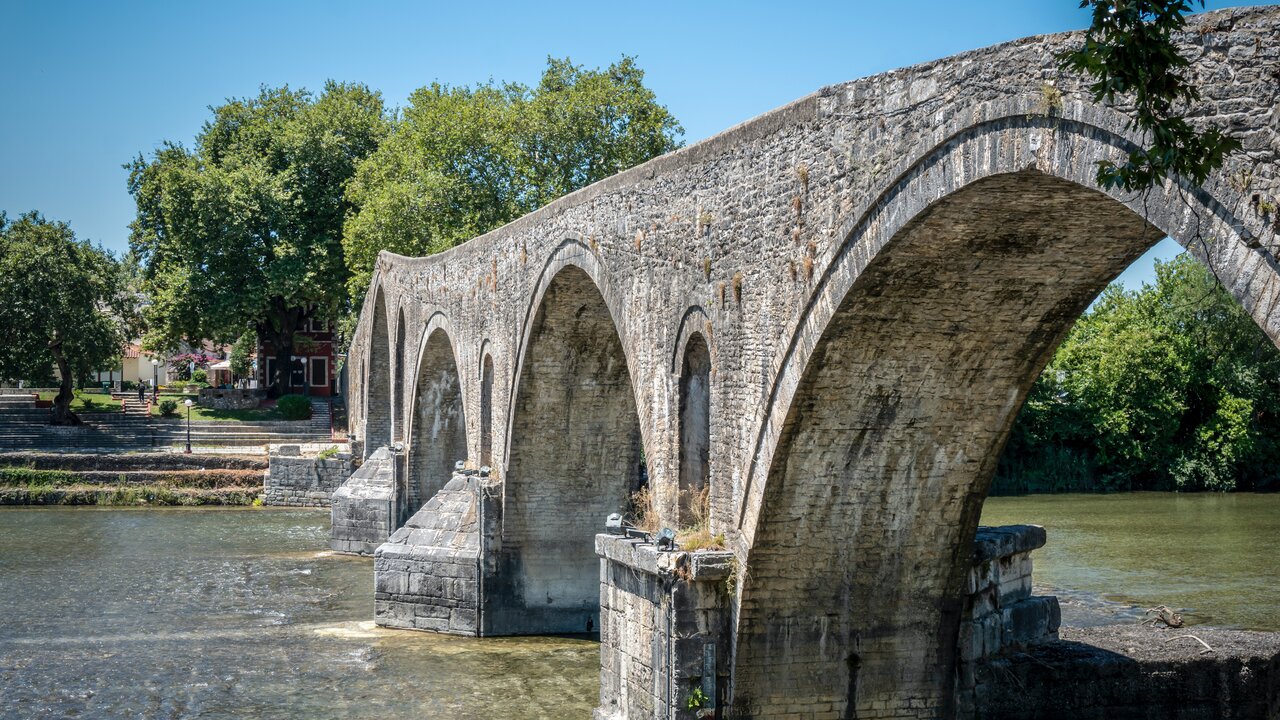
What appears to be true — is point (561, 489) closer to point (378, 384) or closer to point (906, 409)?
point (906, 409)

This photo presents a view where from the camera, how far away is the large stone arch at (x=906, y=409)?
25.1 ft

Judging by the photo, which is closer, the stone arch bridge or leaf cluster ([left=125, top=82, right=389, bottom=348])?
the stone arch bridge

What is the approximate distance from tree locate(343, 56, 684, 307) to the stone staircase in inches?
298

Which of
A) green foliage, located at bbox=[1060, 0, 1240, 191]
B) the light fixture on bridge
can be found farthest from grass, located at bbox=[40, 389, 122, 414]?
green foliage, located at bbox=[1060, 0, 1240, 191]

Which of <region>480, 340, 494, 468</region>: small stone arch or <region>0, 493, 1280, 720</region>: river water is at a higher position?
<region>480, 340, 494, 468</region>: small stone arch

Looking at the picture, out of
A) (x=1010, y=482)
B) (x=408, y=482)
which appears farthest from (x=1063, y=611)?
(x=1010, y=482)

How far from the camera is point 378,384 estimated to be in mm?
30219

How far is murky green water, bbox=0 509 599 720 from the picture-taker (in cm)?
1322

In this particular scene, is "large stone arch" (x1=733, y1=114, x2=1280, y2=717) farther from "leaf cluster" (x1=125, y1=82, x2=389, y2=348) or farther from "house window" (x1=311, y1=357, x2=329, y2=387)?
"house window" (x1=311, y1=357, x2=329, y2=387)

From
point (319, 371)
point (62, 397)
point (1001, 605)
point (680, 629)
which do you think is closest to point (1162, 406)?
point (1001, 605)

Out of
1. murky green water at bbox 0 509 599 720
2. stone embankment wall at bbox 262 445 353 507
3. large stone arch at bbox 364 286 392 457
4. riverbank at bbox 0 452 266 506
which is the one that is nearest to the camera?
murky green water at bbox 0 509 599 720

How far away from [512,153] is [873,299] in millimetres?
25597

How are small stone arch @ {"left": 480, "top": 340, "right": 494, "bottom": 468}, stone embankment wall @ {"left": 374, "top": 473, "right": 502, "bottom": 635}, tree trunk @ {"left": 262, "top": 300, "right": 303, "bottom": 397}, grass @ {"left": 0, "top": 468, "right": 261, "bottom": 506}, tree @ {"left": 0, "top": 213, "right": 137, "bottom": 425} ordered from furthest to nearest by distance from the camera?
tree trunk @ {"left": 262, "top": 300, "right": 303, "bottom": 397}
tree @ {"left": 0, "top": 213, "right": 137, "bottom": 425}
grass @ {"left": 0, "top": 468, "right": 261, "bottom": 506}
small stone arch @ {"left": 480, "top": 340, "right": 494, "bottom": 468}
stone embankment wall @ {"left": 374, "top": 473, "right": 502, "bottom": 635}

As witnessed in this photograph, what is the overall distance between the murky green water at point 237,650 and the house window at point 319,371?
995 inches
